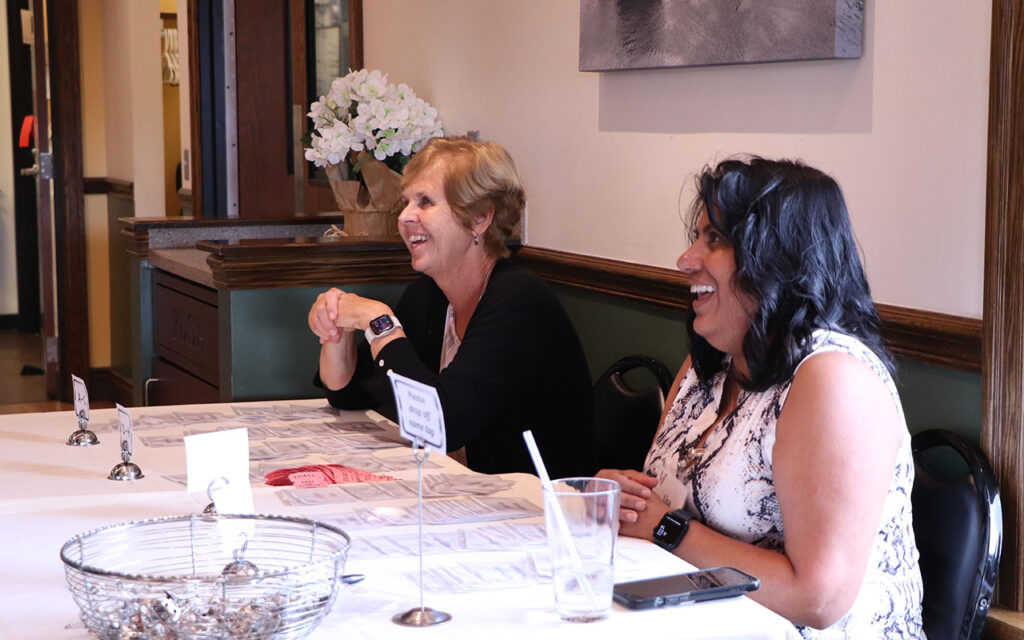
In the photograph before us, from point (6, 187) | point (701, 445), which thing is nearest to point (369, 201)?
point (701, 445)

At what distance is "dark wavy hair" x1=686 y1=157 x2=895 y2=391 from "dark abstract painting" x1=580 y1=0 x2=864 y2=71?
47 cm

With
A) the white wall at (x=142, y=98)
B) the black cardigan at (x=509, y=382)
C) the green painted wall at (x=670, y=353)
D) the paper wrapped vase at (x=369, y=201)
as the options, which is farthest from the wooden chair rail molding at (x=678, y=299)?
the white wall at (x=142, y=98)

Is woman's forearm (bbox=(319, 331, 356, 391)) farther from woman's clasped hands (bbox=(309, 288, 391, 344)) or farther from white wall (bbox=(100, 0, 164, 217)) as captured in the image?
white wall (bbox=(100, 0, 164, 217))

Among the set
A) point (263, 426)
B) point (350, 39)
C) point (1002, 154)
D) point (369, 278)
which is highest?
point (350, 39)

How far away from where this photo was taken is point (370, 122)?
3168mm

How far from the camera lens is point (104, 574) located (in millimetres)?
1093

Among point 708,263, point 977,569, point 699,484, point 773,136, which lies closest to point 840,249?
point 708,263

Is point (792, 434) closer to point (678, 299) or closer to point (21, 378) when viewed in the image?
point (678, 299)

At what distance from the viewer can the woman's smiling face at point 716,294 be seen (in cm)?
168

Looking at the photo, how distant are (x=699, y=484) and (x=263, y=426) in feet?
2.98

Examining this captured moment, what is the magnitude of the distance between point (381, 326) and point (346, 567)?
0.94 metres

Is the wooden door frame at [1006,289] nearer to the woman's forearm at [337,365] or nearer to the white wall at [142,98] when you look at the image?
the woman's forearm at [337,365]

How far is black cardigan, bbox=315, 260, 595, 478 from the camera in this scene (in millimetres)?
2201

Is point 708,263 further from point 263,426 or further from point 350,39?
point 350,39
